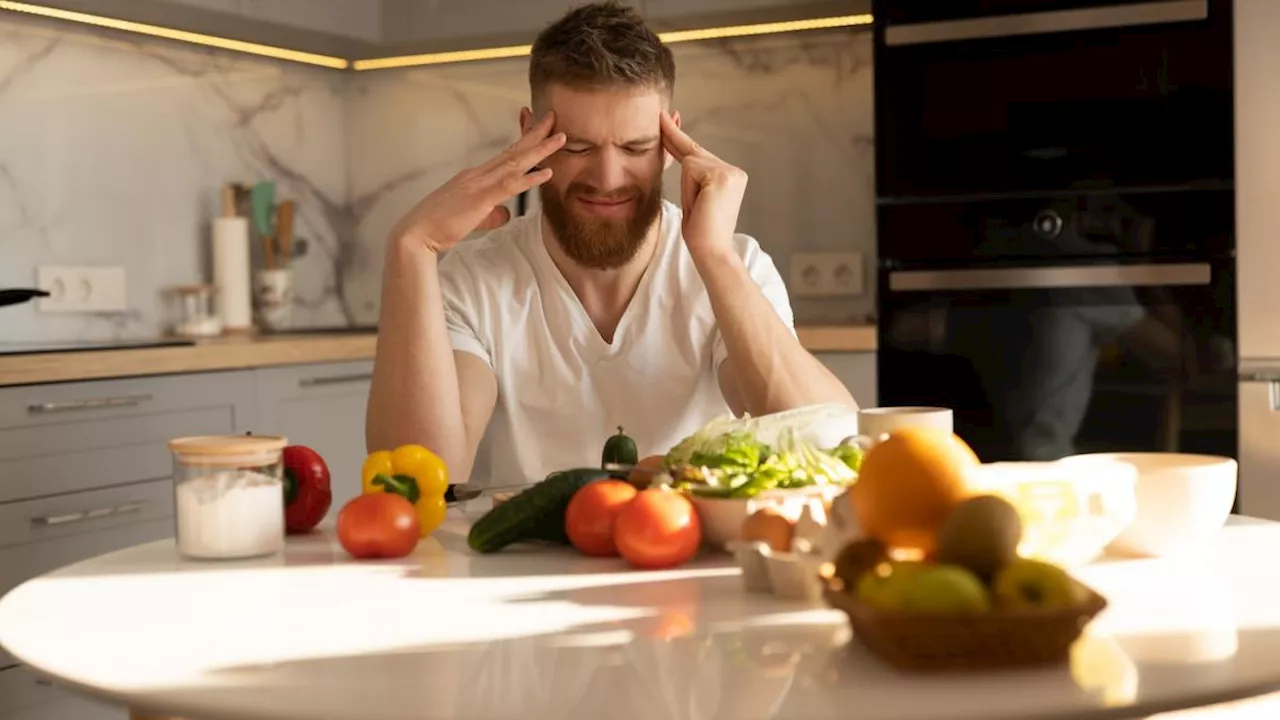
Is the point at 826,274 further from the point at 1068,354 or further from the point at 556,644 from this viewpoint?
the point at 556,644

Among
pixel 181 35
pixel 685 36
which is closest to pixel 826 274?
pixel 685 36

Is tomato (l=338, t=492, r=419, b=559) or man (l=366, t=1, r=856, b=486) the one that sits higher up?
man (l=366, t=1, r=856, b=486)

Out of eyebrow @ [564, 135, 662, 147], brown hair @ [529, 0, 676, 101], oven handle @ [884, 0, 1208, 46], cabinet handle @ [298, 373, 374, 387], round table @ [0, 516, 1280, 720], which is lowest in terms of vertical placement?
round table @ [0, 516, 1280, 720]

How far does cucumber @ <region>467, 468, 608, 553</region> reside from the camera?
1.49 meters

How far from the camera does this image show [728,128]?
13.7ft

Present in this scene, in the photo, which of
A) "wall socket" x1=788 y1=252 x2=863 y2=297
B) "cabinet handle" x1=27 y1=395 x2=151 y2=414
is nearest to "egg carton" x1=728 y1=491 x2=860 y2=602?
"cabinet handle" x1=27 y1=395 x2=151 y2=414

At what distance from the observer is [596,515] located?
4.75ft

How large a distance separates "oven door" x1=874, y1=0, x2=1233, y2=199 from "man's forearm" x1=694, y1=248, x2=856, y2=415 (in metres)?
1.26

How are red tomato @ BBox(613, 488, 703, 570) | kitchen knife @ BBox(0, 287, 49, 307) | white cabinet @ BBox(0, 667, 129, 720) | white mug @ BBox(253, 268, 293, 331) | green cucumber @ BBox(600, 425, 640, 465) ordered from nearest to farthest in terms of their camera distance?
red tomato @ BBox(613, 488, 703, 570) < green cucumber @ BBox(600, 425, 640, 465) < white cabinet @ BBox(0, 667, 129, 720) < kitchen knife @ BBox(0, 287, 49, 307) < white mug @ BBox(253, 268, 293, 331)

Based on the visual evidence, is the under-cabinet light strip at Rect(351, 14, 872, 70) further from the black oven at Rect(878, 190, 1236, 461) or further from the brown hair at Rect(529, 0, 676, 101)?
the brown hair at Rect(529, 0, 676, 101)

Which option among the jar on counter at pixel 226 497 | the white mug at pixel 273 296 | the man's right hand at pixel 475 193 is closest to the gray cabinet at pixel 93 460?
the white mug at pixel 273 296

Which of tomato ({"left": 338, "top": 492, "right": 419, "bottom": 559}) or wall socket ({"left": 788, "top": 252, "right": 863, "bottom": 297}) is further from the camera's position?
wall socket ({"left": 788, "top": 252, "right": 863, "bottom": 297})

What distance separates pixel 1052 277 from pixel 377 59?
90.6 inches

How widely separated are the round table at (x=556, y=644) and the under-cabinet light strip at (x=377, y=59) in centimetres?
261
